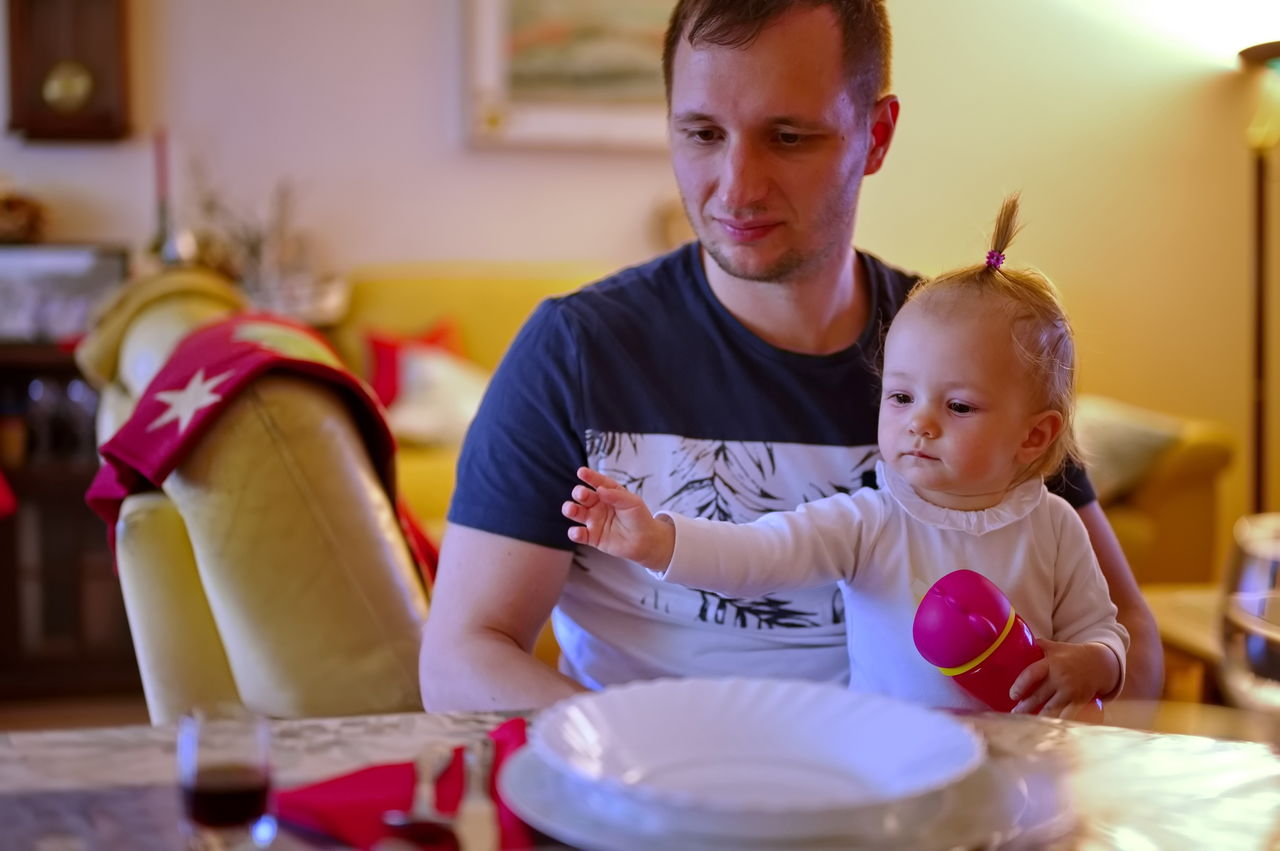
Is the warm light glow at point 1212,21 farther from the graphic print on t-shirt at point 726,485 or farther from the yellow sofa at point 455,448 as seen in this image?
the yellow sofa at point 455,448

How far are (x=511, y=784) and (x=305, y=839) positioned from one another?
0.35ft

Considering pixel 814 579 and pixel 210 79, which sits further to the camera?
pixel 210 79

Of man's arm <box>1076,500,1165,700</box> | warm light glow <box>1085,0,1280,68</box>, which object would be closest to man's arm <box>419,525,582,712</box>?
man's arm <box>1076,500,1165,700</box>

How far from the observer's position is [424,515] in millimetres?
3385

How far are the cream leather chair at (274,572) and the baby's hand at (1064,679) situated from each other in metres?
0.66

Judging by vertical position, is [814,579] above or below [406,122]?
below

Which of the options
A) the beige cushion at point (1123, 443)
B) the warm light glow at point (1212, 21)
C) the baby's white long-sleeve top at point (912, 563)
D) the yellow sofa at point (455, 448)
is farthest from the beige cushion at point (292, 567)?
the beige cushion at point (1123, 443)

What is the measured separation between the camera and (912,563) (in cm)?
127

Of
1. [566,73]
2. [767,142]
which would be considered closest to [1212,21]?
[767,142]

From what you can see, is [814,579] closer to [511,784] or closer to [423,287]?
[511,784]

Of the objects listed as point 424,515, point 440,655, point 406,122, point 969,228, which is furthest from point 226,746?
point 406,122

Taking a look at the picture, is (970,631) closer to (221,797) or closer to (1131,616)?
(1131,616)

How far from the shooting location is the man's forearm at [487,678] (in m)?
1.25

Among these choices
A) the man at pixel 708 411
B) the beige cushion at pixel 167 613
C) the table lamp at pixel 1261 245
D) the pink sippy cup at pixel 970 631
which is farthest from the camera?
the table lamp at pixel 1261 245
